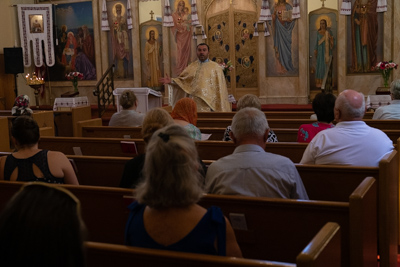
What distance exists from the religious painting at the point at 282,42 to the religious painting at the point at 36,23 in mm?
6169

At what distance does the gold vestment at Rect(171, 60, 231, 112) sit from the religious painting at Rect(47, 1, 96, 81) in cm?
615

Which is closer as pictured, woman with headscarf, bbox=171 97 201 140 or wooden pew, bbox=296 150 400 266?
wooden pew, bbox=296 150 400 266

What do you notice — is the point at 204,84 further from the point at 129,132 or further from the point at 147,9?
the point at 147,9

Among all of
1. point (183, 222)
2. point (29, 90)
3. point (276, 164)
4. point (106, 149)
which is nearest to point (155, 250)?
point (183, 222)

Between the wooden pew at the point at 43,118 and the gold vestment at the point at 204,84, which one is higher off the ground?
the gold vestment at the point at 204,84

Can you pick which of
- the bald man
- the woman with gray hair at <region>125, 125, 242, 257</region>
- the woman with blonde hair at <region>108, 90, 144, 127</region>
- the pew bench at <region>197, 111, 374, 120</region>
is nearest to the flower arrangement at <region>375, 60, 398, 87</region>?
the pew bench at <region>197, 111, 374, 120</region>

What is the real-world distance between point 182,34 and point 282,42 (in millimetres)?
2606

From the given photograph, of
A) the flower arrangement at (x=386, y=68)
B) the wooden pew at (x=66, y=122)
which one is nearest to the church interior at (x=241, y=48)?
the flower arrangement at (x=386, y=68)

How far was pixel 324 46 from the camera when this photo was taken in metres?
12.9

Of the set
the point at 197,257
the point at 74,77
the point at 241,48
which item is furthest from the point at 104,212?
the point at 74,77

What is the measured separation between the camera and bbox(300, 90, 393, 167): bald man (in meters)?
3.85

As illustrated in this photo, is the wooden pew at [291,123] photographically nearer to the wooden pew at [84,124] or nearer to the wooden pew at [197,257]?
the wooden pew at [84,124]

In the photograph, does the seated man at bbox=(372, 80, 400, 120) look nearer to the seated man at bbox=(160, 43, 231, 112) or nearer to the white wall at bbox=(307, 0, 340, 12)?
the seated man at bbox=(160, 43, 231, 112)

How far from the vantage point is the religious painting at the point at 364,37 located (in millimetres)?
12344
